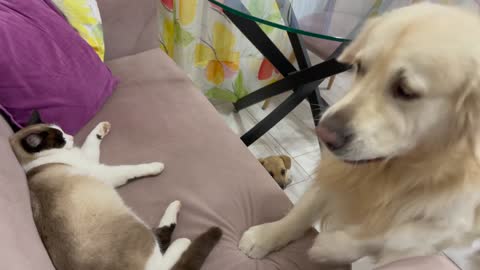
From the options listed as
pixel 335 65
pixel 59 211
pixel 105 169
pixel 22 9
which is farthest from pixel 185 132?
pixel 335 65

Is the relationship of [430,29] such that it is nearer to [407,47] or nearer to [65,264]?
[407,47]

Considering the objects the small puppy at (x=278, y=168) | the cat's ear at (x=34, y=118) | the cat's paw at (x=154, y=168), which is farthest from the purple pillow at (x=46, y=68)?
the small puppy at (x=278, y=168)

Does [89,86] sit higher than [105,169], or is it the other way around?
[89,86]

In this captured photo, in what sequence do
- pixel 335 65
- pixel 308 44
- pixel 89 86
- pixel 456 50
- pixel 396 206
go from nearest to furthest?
pixel 456 50 < pixel 396 206 < pixel 89 86 < pixel 335 65 < pixel 308 44

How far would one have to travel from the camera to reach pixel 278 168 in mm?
1739

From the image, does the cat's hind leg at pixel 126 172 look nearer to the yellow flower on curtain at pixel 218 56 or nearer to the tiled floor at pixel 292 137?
the tiled floor at pixel 292 137

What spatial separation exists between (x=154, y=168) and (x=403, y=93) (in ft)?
2.21

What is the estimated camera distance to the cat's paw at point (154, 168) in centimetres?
111

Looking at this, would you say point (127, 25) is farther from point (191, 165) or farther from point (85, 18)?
point (191, 165)

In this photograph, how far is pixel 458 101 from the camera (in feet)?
2.39

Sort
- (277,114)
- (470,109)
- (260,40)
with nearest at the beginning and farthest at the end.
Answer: (470,109)
(260,40)
(277,114)

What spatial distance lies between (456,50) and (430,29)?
6 cm

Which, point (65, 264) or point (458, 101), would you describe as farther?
point (65, 264)

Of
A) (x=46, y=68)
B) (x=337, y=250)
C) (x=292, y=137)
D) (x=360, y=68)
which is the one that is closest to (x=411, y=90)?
(x=360, y=68)
